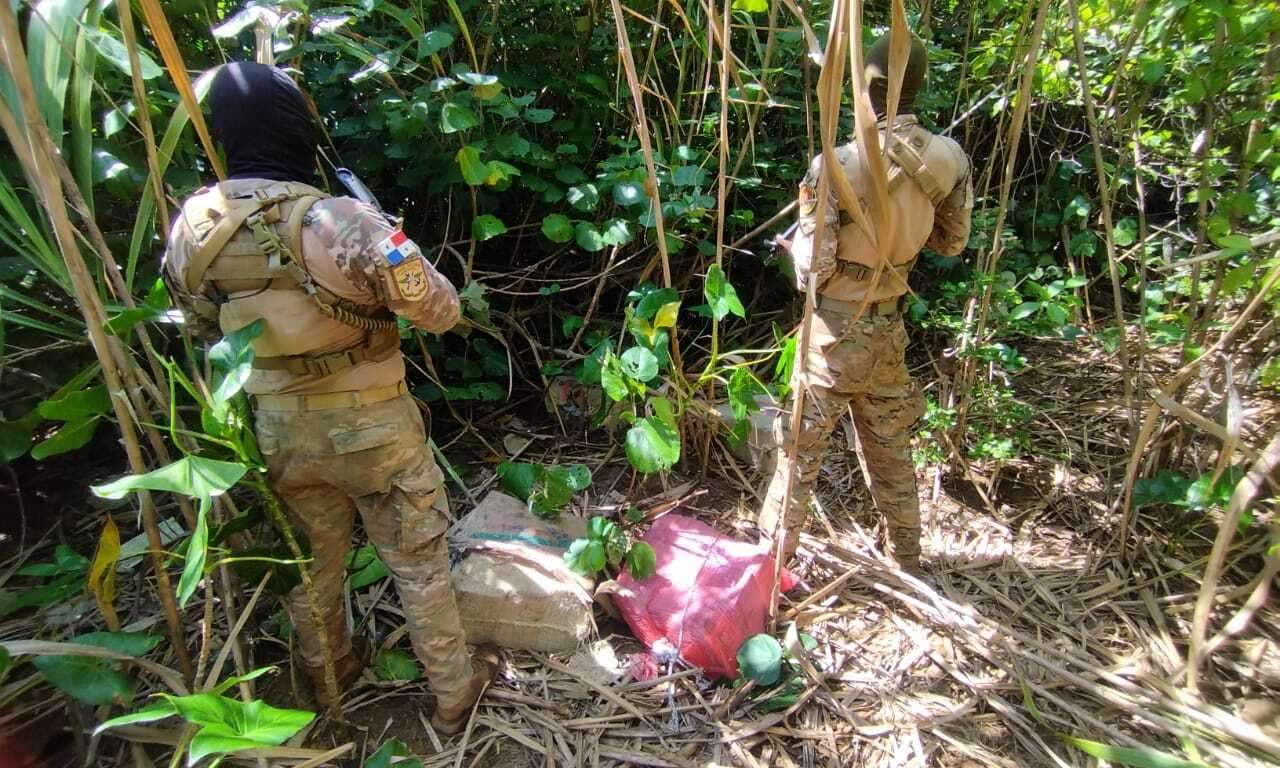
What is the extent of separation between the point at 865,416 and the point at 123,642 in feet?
6.58

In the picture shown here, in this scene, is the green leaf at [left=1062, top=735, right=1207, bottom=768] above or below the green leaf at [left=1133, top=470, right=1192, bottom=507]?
above

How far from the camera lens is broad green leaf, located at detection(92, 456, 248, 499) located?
948 millimetres

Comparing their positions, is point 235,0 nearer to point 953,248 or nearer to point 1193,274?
point 953,248

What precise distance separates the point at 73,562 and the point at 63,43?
1130 mm

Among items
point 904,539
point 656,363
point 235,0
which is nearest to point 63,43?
point 235,0

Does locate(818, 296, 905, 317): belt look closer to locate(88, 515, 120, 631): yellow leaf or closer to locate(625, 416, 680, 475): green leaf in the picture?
locate(625, 416, 680, 475): green leaf

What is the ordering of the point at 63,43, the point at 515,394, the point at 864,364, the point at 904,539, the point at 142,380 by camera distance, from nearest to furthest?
the point at 63,43, the point at 142,380, the point at 864,364, the point at 904,539, the point at 515,394

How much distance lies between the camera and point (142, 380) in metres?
1.33

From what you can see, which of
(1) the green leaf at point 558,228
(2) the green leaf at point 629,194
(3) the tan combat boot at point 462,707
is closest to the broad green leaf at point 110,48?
(1) the green leaf at point 558,228

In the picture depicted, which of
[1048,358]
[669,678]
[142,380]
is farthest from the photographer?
[1048,358]

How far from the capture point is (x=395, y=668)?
5.80 ft

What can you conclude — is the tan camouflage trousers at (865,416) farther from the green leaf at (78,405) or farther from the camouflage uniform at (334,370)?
the green leaf at (78,405)

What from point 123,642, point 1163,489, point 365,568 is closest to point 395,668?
point 365,568

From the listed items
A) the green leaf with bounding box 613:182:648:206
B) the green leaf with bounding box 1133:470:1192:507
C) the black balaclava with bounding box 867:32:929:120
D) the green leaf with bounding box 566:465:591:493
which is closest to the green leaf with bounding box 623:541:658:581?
the green leaf with bounding box 566:465:591:493
